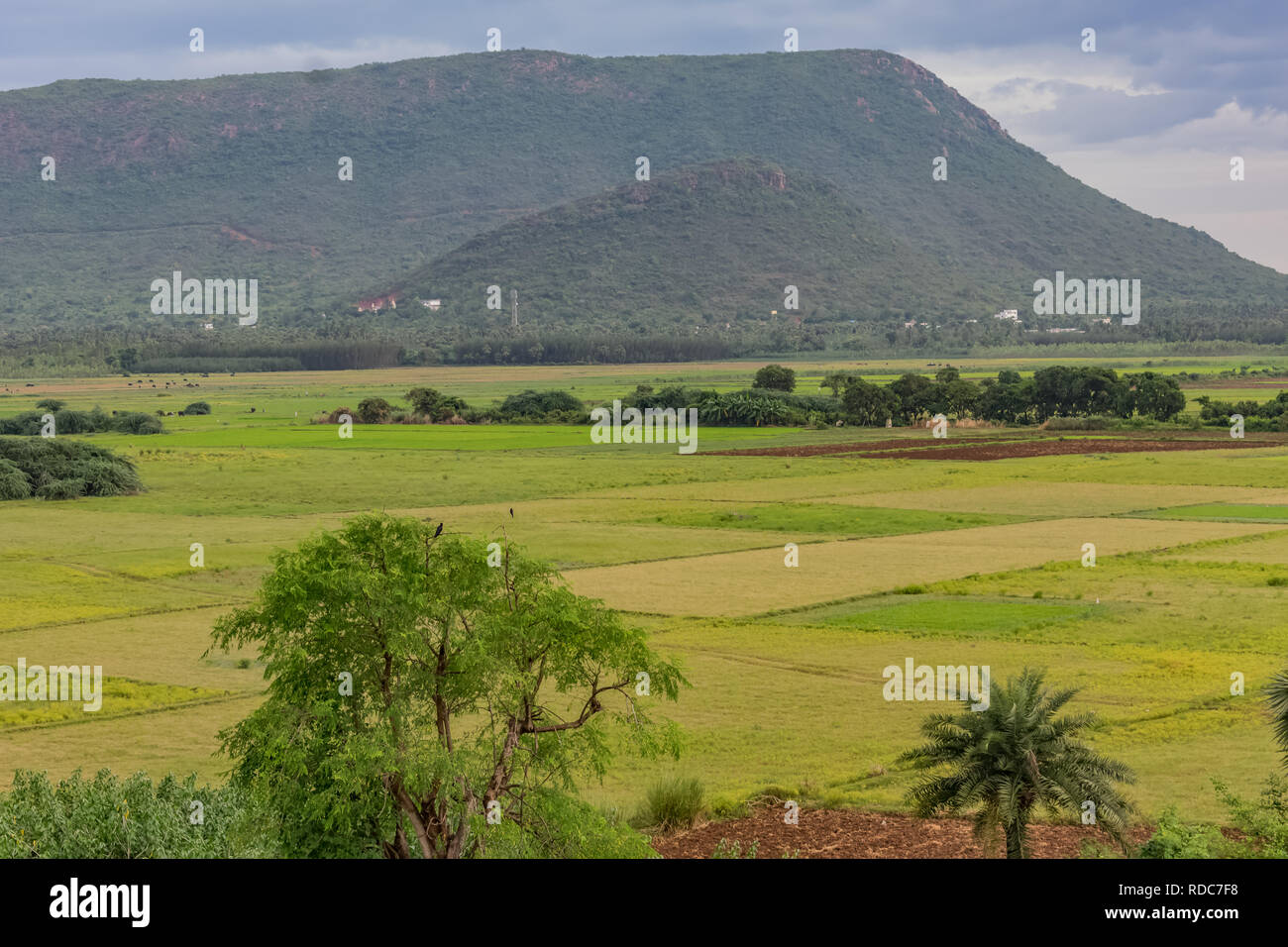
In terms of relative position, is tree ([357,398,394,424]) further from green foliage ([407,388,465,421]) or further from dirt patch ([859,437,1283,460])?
dirt patch ([859,437,1283,460])

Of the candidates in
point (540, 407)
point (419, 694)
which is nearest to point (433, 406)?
point (540, 407)

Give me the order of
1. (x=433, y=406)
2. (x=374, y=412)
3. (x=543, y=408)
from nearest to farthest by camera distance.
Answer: (x=374, y=412) → (x=433, y=406) → (x=543, y=408)

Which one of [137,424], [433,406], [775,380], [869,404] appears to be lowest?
[137,424]

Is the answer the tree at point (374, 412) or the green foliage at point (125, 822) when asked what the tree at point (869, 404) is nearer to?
the tree at point (374, 412)

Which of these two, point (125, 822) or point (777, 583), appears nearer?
point (125, 822)

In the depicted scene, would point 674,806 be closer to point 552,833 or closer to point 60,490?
point 552,833
